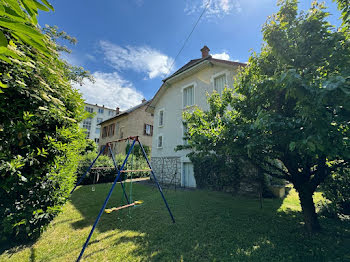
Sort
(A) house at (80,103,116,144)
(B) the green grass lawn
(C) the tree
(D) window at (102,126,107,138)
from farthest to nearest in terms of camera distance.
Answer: (A) house at (80,103,116,144) < (D) window at (102,126,107,138) < (B) the green grass lawn < (C) the tree

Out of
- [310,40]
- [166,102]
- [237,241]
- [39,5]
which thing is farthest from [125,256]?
[166,102]

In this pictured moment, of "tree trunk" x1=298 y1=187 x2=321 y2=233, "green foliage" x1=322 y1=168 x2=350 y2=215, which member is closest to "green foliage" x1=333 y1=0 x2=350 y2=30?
"tree trunk" x1=298 y1=187 x2=321 y2=233

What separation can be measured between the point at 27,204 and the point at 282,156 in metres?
6.28

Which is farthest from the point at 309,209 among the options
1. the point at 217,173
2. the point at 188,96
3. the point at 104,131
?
the point at 104,131

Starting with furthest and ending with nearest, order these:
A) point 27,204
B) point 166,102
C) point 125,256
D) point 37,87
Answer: point 166,102, point 125,256, point 27,204, point 37,87

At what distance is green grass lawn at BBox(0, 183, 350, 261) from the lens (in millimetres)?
3096

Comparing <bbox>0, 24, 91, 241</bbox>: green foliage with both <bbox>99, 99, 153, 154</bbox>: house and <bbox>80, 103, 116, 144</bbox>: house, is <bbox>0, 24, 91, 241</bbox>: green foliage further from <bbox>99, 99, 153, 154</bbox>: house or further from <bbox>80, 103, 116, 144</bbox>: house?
<bbox>80, 103, 116, 144</bbox>: house

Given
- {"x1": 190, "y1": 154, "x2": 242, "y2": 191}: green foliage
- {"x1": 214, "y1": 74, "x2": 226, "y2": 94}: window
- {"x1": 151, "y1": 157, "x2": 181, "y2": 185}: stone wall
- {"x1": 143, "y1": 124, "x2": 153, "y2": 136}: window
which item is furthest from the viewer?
{"x1": 143, "y1": 124, "x2": 153, "y2": 136}: window

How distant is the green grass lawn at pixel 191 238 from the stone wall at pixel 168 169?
20.1 ft

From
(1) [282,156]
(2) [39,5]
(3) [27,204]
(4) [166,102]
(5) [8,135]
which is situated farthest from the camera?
(4) [166,102]

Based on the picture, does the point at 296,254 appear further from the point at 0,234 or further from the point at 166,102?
the point at 166,102

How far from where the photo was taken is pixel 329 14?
306cm

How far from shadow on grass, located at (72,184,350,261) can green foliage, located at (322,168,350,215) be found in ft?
1.63

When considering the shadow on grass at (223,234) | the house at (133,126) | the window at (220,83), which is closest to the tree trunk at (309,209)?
the shadow on grass at (223,234)
